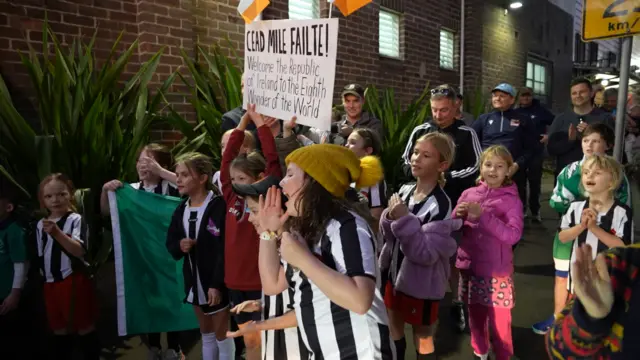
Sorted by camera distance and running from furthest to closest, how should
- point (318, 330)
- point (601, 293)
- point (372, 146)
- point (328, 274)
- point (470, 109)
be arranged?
point (470, 109), point (372, 146), point (318, 330), point (328, 274), point (601, 293)

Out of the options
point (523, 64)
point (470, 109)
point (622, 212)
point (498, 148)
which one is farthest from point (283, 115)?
point (523, 64)

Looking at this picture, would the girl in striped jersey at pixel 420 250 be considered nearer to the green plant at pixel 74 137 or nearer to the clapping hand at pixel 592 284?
the clapping hand at pixel 592 284

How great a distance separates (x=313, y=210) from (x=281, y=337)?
0.52 metres

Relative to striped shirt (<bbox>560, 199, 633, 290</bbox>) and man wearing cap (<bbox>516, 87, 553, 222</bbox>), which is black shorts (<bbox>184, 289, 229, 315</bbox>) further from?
man wearing cap (<bbox>516, 87, 553, 222</bbox>)

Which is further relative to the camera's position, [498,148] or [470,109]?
[470,109]

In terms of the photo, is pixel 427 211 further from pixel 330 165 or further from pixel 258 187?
pixel 330 165

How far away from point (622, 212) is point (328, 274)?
2.06 m

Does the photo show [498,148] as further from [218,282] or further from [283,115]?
[218,282]

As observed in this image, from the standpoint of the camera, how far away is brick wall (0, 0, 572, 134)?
3.87m

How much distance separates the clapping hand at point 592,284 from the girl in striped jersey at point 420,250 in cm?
117

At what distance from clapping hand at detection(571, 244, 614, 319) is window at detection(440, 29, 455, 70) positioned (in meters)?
8.64

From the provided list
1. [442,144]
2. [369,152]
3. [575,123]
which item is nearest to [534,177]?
[575,123]

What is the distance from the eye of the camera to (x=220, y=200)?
2568mm

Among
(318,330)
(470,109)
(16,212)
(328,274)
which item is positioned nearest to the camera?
(328,274)
